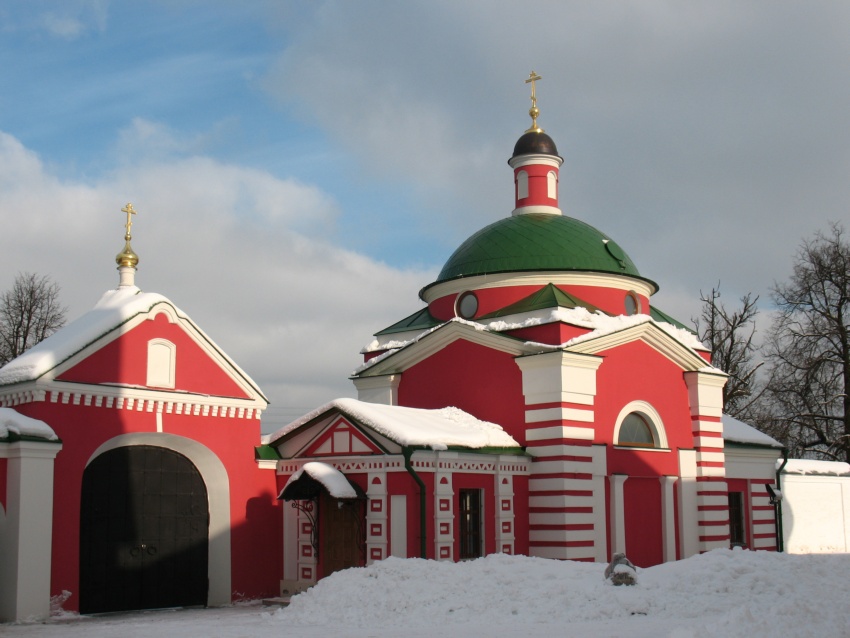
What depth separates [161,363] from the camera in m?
15.5

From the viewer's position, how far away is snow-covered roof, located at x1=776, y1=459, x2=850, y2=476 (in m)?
25.3

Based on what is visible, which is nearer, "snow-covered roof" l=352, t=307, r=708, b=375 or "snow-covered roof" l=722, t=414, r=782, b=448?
"snow-covered roof" l=352, t=307, r=708, b=375

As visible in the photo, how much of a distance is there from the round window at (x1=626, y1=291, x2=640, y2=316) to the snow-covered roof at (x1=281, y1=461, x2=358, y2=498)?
26.7 ft

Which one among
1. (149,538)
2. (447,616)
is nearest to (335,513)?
(149,538)

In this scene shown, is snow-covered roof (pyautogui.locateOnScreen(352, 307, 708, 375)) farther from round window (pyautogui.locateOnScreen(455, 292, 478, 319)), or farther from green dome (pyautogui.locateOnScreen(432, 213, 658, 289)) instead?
green dome (pyautogui.locateOnScreen(432, 213, 658, 289))

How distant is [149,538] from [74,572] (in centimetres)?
159

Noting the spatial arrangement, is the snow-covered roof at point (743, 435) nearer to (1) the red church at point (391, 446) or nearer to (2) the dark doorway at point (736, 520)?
(1) the red church at point (391, 446)

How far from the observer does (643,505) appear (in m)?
19.5


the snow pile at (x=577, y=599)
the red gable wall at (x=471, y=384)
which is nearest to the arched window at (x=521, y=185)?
the red gable wall at (x=471, y=384)

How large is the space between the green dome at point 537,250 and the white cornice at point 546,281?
0.10 m

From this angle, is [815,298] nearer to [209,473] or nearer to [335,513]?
[335,513]

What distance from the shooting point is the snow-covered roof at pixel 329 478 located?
1588 centimetres

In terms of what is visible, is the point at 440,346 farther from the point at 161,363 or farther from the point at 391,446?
the point at 161,363

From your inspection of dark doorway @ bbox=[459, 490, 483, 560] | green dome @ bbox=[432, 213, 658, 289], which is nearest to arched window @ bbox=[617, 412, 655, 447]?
green dome @ bbox=[432, 213, 658, 289]
